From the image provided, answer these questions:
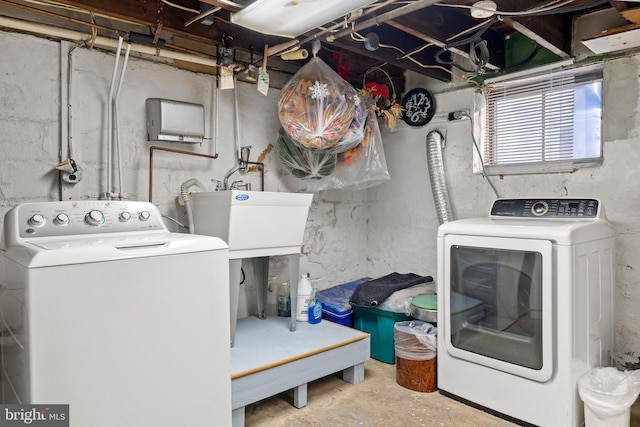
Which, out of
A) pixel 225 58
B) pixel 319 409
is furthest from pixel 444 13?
pixel 319 409

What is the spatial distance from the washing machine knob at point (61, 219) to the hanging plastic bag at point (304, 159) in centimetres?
148

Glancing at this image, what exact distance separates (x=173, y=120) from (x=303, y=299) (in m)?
1.38

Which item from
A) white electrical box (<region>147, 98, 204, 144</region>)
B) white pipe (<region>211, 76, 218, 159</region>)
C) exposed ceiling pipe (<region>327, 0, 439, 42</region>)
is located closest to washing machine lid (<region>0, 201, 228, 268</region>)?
white electrical box (<region>147, 98, 204, 144</region>)

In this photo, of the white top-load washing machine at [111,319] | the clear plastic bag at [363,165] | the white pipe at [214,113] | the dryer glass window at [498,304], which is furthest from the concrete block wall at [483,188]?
the white top-load washing machine at [111,319]

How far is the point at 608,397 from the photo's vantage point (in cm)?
184

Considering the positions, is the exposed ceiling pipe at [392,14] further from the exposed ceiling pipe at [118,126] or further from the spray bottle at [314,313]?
the spray bottle at [314,313]

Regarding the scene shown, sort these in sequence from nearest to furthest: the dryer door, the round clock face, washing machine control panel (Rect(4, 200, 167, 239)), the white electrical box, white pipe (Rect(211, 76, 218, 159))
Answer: washing machine control panel (Rect(4, 200, 167, 239)) → the dryer door → the white electrical box → white pipe (Rect(211, 76, 218, 159)) → the round clock face

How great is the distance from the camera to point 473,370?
2250 mm

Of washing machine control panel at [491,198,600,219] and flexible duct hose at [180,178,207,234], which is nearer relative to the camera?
washing machine control panel at [491,198,600,219]

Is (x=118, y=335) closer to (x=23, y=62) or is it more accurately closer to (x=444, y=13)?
(x=23, y=62)

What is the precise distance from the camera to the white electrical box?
235 centimetres

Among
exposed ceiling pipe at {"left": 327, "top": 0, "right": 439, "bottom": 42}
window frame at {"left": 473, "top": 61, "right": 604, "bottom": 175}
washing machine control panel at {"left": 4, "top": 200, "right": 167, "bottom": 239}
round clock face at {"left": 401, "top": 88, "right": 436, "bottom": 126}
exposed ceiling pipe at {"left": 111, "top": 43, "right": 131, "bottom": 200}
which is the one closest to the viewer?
washing machine control panel at {"left": 4, "top": 200, "right": 167, "bottom": 239}

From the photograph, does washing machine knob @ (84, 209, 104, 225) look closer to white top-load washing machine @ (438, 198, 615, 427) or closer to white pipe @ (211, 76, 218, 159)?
white pipe @ (211, 76, 218, 159)

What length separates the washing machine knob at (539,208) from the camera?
2270 mm
